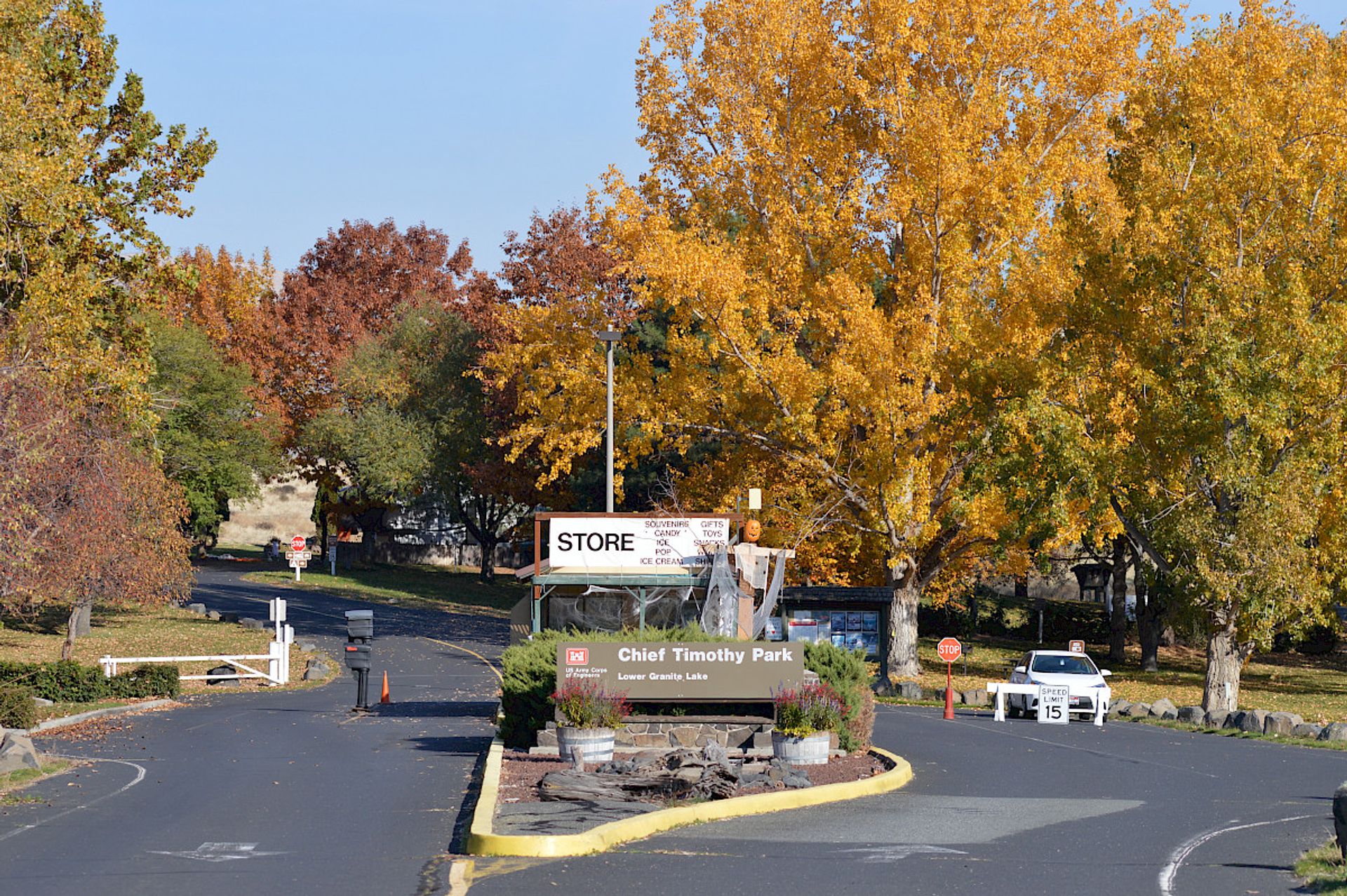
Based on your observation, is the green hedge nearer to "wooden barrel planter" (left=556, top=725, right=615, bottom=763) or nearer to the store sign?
the store sign

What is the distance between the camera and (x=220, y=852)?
12891mm

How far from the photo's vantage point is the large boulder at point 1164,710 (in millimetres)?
30531

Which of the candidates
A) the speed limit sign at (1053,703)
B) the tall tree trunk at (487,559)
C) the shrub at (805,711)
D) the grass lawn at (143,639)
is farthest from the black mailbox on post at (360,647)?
the tall tree trunk at (487,559)

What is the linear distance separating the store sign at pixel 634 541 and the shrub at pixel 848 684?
3.94 metres

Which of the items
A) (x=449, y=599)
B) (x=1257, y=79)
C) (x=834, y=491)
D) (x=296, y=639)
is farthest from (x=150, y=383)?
(x=1257, y=79)

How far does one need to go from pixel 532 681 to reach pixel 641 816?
7.00m

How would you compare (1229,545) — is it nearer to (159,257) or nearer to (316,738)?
(316,738)

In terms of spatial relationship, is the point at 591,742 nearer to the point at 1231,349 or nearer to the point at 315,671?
the point at 1231,349

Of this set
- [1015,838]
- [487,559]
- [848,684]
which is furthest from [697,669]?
[487,559]

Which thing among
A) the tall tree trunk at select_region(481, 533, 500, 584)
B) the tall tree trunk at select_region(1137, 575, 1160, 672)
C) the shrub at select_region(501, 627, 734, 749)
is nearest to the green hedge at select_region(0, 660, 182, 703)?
the shrub at select_region(501, 627, 734, 749)

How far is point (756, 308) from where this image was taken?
3709 cm

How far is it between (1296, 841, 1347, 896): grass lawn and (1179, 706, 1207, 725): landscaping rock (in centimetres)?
1670

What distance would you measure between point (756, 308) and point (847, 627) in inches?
347

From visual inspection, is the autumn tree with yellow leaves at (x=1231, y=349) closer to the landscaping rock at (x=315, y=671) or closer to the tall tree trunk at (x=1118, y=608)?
the tall tree trunk at (x=1118, y=608)
